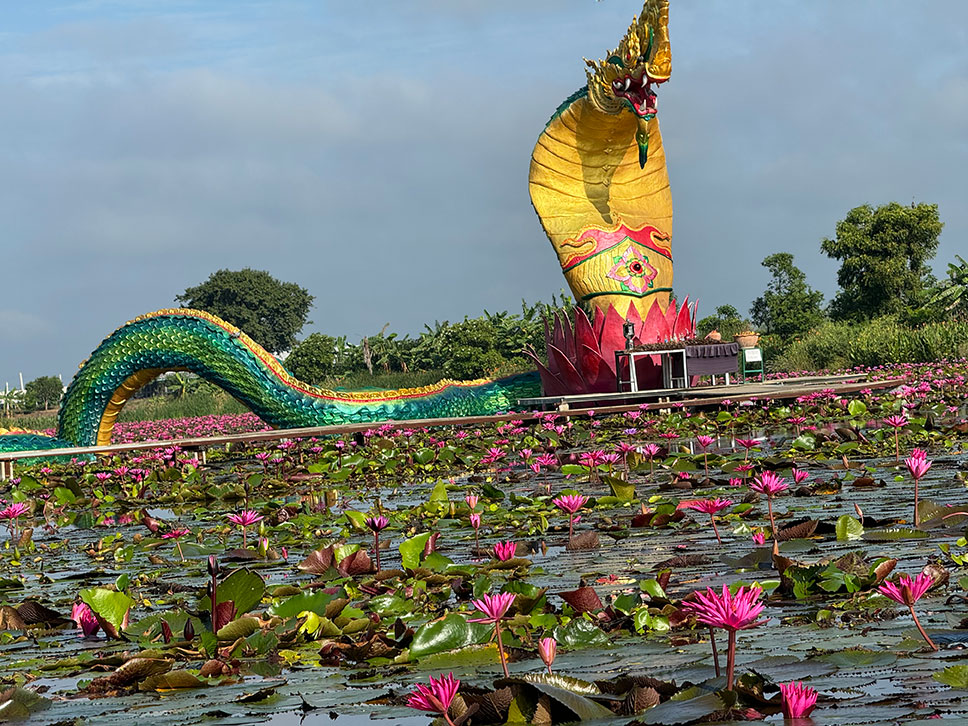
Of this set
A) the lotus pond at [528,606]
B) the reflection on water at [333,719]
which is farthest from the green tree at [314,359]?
the reflection on water at [333,719]

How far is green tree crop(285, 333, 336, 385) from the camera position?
3469 centimetres

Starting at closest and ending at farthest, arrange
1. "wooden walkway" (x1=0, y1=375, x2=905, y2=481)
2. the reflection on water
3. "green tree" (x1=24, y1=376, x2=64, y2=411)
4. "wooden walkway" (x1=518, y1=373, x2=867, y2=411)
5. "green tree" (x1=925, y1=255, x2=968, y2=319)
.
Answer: the reflection on water → "wooden walkway" (x1=0, y1=375, x2=905, y2=481) → "wooden walkway" (x1=518, y1=373, x2=867, y2=411) → "green tree" (x1=925, y1=255, x2=968, y2=319) → "green tree" (x1=24, y1=376, x2=64, y2=411)

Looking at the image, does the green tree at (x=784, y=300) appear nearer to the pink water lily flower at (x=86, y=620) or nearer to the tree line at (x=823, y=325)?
the tree line at (x=823, y=325)

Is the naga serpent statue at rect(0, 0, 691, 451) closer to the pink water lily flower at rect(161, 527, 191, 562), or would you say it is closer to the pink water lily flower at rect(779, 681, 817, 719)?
the pink water lily flower at rect(161, 527, 191, 562)

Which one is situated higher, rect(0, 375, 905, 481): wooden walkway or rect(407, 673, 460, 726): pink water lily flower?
rect(0, 375, 905, 481): wooden walkway

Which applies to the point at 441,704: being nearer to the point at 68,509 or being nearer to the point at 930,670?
the point at 930,670

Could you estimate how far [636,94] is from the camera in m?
15.6

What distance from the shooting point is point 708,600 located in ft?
5.91

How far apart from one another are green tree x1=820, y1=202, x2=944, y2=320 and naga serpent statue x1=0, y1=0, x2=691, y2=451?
17642mm

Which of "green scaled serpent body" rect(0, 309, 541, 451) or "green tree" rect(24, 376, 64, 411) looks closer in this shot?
"green scaled serpent body" rect(0, 309, 541, 451)

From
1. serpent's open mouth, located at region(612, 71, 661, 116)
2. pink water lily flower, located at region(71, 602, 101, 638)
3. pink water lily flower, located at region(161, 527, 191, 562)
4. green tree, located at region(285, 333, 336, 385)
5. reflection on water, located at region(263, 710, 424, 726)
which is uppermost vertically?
serpent's open mouth, located at region(612, 71, 661, 116)

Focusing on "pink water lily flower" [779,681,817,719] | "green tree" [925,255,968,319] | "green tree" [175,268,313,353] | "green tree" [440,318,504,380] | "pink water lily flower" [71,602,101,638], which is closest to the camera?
"pink water lily flower" [779,681,817,719]

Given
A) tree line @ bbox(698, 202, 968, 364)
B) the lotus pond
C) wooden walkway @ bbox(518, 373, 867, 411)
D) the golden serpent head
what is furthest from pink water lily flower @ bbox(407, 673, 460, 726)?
tree line @ bbox(698, 202, 968, 364)

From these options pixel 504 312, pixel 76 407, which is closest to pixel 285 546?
pixel 76 407
